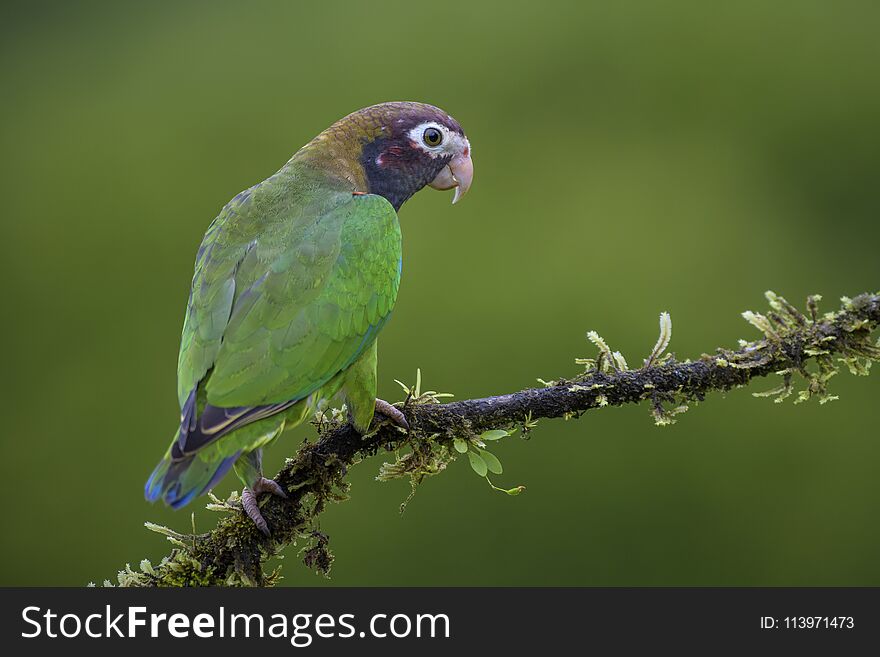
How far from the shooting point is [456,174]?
16.7 feet

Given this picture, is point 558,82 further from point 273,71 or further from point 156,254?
point 156,254

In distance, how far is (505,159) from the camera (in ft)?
25.6

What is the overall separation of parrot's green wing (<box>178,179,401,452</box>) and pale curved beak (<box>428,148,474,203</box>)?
2.61ft

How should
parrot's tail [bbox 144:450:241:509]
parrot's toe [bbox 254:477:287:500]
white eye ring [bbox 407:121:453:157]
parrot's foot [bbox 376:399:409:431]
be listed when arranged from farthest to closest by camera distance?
white eye ring [bbox 407:121:453:157] < parrot's foot [bbox 376:399:409:431] < parrot's toe [bbox 254:477:287:500] < parrot's tail [bbox 144:450:241:509]

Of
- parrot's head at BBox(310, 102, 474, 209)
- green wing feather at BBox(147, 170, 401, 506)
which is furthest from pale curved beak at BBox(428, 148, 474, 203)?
green wing feather at BBox(147, 170, 401, 506)

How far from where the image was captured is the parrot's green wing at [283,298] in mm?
3732

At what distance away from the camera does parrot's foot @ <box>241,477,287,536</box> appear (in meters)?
3.79

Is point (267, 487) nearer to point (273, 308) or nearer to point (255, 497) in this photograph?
point (255, 497)

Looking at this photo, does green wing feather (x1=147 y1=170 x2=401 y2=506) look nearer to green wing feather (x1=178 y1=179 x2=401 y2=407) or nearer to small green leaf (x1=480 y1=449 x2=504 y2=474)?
green wing feather (x1=178 y1=179 x2=401 y2=407)

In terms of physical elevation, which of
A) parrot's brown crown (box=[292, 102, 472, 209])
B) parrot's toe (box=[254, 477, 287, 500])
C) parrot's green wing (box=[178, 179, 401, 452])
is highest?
parrot's brown crown (box=[292, 102, 472, 209])

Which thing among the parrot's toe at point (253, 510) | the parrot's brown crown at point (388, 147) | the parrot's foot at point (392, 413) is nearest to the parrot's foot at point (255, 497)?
the parrot's toe at point (253, 510)

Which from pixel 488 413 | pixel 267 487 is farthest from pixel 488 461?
pixel 267 487

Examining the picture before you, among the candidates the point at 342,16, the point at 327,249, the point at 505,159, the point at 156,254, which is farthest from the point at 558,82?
the point at 327,249

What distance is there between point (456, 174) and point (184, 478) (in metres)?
2.29
